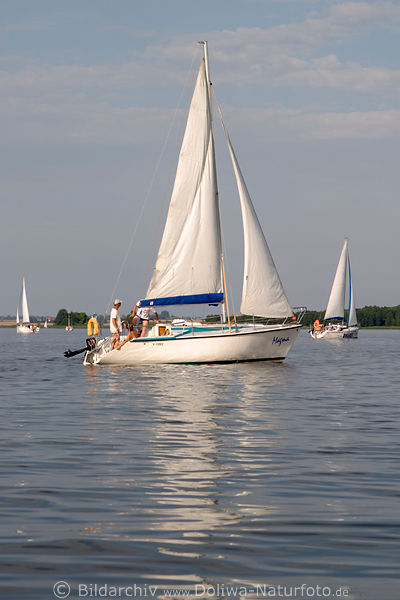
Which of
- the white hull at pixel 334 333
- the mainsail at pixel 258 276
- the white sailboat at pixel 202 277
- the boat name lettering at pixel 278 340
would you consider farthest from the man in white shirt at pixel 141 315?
the white hull at pixel 334 333

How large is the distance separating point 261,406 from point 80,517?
12025 millimetres

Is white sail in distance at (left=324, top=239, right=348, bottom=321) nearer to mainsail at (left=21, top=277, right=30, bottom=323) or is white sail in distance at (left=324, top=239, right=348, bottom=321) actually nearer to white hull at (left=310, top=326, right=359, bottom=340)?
white hull at (left=310, top=326, right=359, bottom=340)

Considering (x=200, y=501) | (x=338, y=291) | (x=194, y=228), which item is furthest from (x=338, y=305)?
(x=200, y=501)

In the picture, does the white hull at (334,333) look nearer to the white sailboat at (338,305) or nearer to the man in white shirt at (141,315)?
the white sailboat at (338,305)

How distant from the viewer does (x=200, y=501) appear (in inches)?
373

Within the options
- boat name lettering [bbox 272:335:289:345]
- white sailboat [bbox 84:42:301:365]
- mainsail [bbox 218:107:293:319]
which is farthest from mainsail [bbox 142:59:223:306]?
boat name lettering [bbox 272:335:289:345]

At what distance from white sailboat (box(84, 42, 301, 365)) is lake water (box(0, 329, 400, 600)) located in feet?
46.7

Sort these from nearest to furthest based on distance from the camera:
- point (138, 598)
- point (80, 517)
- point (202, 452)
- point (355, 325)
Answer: point (138, 598) < point (80, 517) < point (202, 452) < point (355, 325)

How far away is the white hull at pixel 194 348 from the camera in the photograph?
114 ft

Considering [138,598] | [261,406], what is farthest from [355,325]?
[138,598]

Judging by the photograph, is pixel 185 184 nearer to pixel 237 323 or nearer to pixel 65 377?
pixel 237 323

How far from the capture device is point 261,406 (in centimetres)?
2036

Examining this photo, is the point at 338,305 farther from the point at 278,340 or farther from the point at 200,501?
the point at 200,501

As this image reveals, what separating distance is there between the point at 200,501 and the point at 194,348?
2522cm
